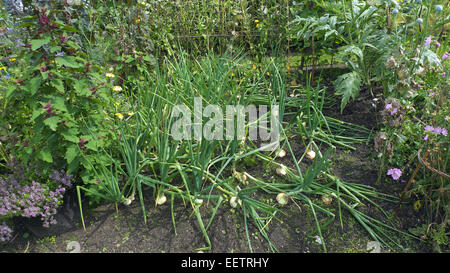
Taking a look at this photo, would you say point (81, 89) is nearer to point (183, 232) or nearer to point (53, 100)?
point (53, 100)

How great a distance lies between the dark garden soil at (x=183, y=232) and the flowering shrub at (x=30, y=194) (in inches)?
3.8

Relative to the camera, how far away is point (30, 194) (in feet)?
5.31

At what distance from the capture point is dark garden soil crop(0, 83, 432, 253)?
5.48 feet

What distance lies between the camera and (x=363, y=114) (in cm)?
260

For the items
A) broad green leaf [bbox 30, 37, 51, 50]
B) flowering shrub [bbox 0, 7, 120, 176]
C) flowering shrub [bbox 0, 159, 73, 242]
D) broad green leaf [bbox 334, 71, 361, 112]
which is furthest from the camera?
broad green leaf [bbox 334, 71, 361, 112]

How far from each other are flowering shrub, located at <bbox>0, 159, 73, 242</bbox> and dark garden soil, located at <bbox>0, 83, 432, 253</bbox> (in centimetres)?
10

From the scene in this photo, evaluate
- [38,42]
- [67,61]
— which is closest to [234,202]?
[67,61]

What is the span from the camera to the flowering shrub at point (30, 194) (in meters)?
1.61

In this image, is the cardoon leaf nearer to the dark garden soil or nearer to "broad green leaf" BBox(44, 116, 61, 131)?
"broad green leaf" BBox(44, 116, 61, 131)

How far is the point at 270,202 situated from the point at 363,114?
1.23m

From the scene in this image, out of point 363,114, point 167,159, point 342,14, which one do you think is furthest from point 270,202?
point 342,14

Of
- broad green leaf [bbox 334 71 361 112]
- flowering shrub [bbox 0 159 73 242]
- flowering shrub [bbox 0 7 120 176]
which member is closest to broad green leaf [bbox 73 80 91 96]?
flowering shrub [bbox 0 7 120 176]

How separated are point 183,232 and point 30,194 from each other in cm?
80

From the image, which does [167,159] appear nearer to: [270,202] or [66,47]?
[270,202]
